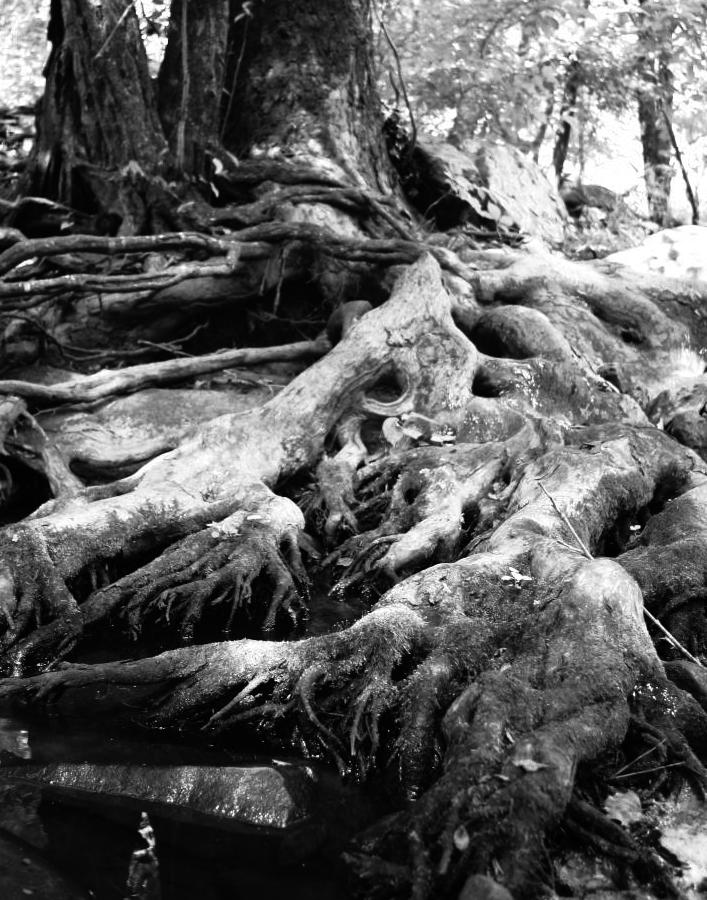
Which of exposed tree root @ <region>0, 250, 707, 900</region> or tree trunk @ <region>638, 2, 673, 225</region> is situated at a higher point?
tree trunk @ <region>638, 2, 673, 225</region>

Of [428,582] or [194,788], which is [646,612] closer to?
[428,582]

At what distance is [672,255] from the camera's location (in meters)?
9.91

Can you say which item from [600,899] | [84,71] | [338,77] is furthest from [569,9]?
[600,899]

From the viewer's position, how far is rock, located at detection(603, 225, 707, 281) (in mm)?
9617

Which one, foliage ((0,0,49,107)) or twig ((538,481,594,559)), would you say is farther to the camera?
foliage ((0,0,49,107))

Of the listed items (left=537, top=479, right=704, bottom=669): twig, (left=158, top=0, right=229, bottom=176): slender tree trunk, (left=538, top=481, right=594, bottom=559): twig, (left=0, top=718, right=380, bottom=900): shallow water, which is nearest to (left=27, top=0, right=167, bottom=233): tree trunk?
(left=158, top=0, right=229, bottom=176): slender tree trunk

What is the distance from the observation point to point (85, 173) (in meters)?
7.78

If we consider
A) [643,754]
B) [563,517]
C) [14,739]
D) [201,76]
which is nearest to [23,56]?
[201,76]

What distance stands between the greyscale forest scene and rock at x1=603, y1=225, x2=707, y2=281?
4cm

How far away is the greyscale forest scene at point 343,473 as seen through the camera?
2.63m

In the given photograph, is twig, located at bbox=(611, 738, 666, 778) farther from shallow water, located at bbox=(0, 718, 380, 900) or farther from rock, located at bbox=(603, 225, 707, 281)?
rock, located at bbox=(603, 225, 707, 281)

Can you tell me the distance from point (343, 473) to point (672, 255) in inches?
233

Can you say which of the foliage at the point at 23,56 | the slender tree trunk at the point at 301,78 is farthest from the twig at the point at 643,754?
the foliage at the point at 23,56

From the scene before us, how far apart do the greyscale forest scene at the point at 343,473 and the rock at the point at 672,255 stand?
0.14 feet
